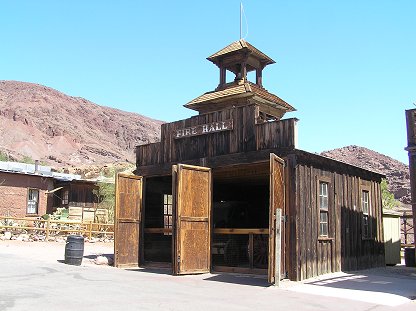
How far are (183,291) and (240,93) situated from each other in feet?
29.1

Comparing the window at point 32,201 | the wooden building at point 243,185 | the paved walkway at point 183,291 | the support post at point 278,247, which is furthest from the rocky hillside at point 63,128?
the support post at point 278,247

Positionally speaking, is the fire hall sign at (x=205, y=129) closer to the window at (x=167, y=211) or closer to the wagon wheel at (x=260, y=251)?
the window at (x=167, y=211)

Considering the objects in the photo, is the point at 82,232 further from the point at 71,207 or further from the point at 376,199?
the point at 376,199

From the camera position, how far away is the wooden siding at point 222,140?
13.8 meters

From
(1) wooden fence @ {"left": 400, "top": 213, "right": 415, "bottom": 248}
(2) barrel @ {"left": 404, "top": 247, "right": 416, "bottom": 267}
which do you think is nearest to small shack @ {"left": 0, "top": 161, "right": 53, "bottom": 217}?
(1) wooden fence @ {"left": 400, "top": 213, "right": 415, "bottom": 248}

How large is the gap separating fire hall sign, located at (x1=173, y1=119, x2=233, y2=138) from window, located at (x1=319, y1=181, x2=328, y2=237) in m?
3.42

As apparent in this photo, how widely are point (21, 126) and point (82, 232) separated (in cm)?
10068

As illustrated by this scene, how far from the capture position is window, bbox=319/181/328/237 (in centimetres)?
1473

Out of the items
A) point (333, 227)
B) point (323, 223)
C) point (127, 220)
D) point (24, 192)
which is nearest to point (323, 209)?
point (323, 223)

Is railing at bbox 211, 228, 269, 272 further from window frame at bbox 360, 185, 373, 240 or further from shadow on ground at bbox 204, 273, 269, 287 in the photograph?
window frame at bbox 360, 185, 373, 240

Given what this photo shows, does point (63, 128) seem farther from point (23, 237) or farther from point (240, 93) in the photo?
point (240, 93)

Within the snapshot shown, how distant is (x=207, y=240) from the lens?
1479cm

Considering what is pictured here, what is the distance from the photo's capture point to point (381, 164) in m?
107

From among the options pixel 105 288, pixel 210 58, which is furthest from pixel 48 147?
pixel 105 288
